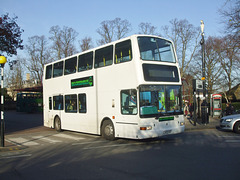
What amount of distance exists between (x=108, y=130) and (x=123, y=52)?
12.0 ft

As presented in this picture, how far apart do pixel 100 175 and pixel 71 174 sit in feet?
2.53

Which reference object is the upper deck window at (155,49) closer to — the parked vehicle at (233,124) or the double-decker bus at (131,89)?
the double-decker bus at (131,89)

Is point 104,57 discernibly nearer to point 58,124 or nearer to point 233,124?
point 58,124

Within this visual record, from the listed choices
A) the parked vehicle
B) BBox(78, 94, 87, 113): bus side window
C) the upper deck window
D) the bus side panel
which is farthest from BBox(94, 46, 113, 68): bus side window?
the parked vehicle

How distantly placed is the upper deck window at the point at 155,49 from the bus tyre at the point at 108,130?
3.48 m

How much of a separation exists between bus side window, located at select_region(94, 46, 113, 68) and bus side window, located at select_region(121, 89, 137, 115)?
183cm

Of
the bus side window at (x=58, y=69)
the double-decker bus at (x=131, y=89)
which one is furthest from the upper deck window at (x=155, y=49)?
the bus side window at (x=58, y=69)

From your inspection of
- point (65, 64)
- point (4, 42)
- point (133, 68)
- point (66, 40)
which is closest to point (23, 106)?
point (66, 40)

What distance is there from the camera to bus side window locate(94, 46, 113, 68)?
37.2 ft

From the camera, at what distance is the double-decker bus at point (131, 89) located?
978cm

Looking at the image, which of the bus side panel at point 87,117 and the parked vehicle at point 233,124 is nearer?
the bus side panel at point 87,117

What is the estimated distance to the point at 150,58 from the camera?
10.2 metres

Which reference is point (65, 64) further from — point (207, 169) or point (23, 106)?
point (23, 106)

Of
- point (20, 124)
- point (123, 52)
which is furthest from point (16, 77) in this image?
point (123, 52)
